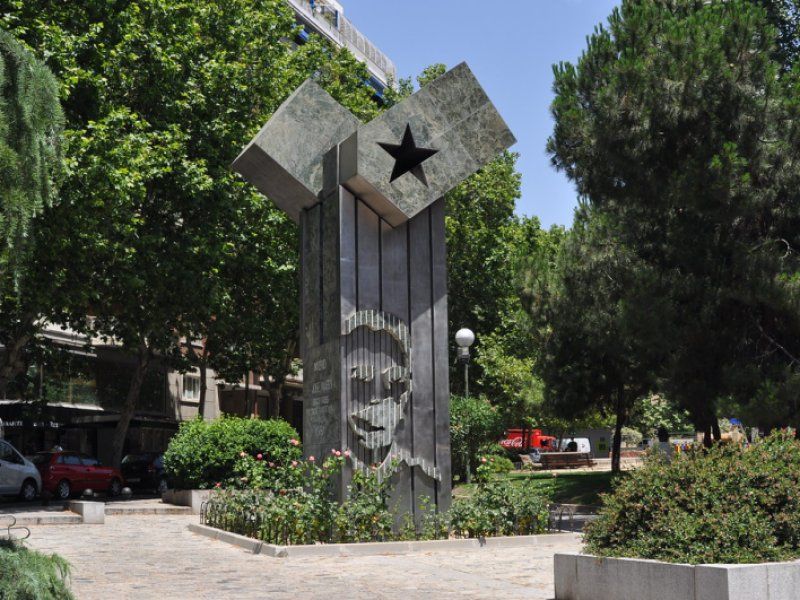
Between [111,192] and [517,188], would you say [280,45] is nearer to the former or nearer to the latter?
[111,192]

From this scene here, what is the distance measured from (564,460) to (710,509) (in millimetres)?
38850

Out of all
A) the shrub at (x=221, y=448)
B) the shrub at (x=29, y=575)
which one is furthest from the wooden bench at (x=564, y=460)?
the shrub at (x=29, y=575)

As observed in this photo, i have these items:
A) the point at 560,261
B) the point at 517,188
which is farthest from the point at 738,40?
the point at 517,188

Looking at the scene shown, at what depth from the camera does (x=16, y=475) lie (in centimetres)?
2672

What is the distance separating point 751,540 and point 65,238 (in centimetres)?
1841

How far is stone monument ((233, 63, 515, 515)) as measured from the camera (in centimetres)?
1454

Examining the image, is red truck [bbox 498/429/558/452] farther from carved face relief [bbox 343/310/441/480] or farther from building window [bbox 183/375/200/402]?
carved face relief [bbox 343/310/441/480]

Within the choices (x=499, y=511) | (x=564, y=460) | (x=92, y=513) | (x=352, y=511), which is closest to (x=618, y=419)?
(x=499, y=511)

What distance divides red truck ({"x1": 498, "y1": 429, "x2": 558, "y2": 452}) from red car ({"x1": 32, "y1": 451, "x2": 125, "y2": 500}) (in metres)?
32.0

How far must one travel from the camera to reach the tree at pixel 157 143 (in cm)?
2339

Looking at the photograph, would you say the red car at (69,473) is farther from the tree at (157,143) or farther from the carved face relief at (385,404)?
the carved face relief at (385,404)

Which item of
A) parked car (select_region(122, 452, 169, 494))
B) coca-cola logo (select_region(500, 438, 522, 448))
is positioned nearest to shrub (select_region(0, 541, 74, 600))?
parked car (select_region(122, 452, 169, 494))

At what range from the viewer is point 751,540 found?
7918 millimetres

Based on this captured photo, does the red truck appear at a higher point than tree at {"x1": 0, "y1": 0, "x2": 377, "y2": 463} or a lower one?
lower
